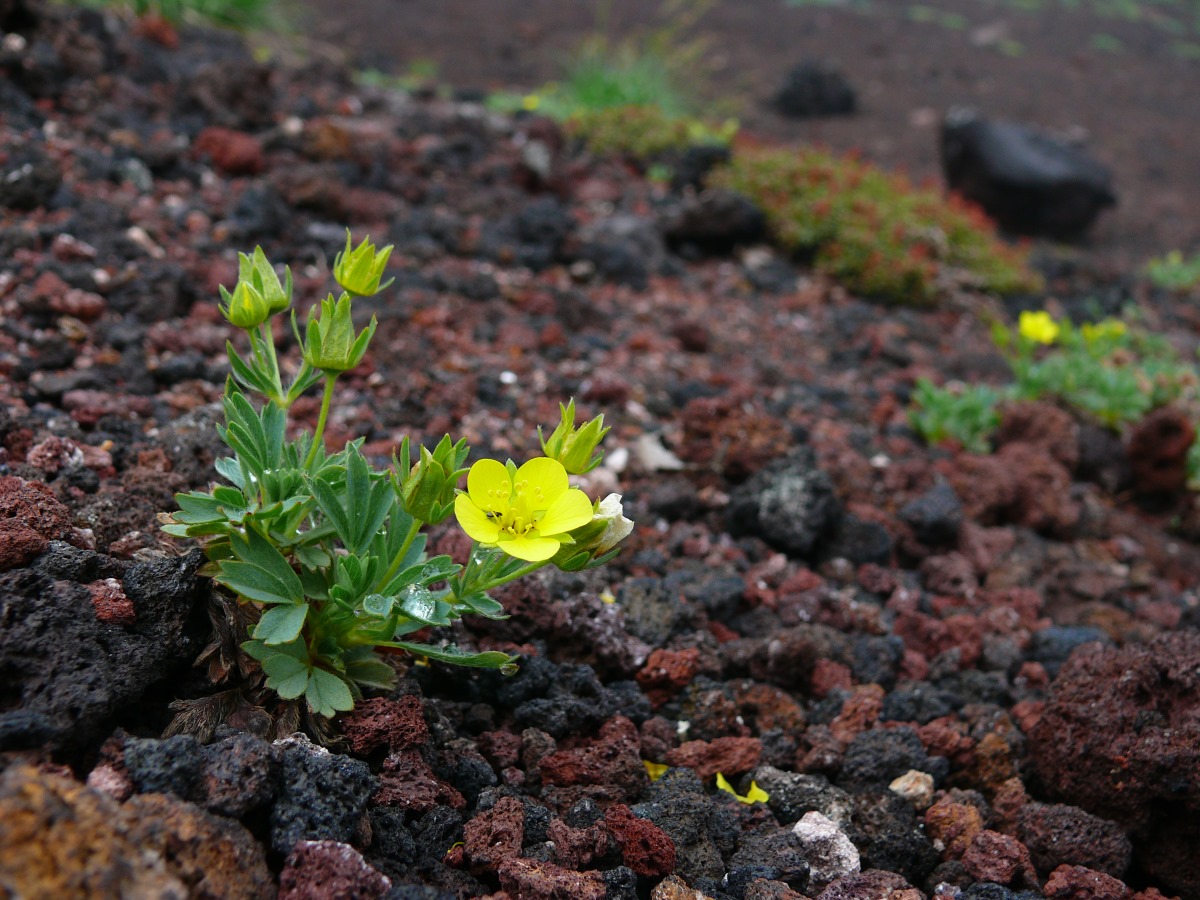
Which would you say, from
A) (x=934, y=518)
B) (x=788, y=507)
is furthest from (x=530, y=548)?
(x=934, y=518)

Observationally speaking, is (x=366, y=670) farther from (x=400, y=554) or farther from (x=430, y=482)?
(x=430, y=482)

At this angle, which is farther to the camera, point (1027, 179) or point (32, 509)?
point (1027, 179)

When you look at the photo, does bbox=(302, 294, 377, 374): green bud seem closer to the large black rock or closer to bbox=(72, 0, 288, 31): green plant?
bbox=(72, 0, 288, 31): green plant

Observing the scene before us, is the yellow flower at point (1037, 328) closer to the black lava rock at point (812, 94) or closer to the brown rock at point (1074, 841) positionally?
the brown rock at point (1074, 841)

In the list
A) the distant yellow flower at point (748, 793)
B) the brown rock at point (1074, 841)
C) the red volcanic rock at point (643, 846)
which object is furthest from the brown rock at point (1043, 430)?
the red volcanic rock at point (643, 846)

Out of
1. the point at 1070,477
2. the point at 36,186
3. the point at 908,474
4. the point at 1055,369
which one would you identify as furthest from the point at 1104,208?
the point at 36,186

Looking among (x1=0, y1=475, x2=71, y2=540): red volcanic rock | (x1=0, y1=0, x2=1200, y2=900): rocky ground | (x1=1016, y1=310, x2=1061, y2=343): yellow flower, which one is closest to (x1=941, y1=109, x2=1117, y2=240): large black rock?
(x1=0, y1=0, x2=1200, y2=900): rocky ground

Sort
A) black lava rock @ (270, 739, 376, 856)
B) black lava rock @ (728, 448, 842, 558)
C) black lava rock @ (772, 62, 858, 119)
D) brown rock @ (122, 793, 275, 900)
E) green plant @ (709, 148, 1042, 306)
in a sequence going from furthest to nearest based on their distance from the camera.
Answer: black lava rock @ (772, 62, 858, 119), green plant @ (709, 148, 1042, 306), black lava rock @ (728, 448, 842, 558), black lava rock @ (270, 739, 376, 856), brown rock @ (122, 793, 275, 900)
